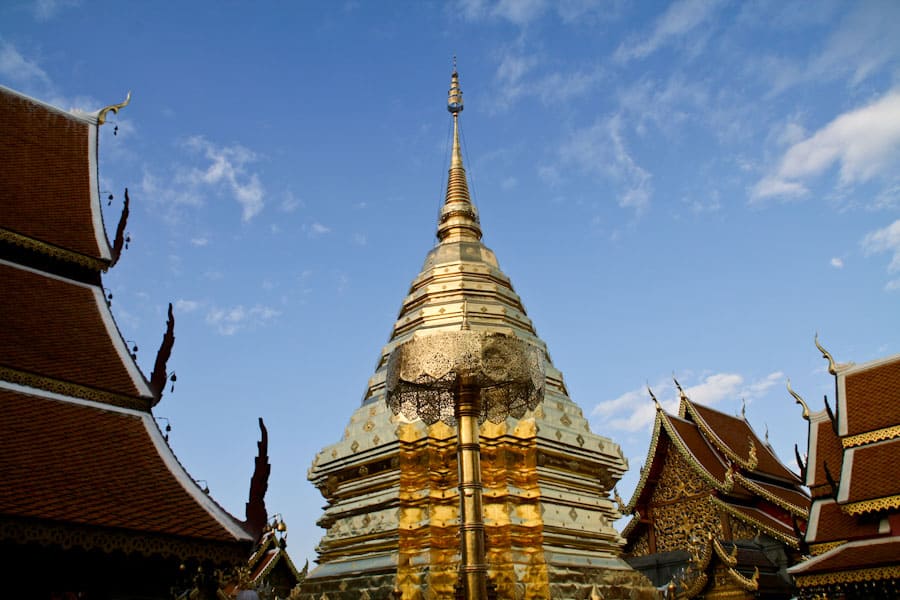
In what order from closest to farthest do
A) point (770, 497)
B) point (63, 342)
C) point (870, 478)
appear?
1. point (63, 342)
2. point (870, 478)
3. point (770, 497)

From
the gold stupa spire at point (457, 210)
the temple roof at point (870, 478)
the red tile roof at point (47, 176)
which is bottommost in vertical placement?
the temple roof at point (870, 478)

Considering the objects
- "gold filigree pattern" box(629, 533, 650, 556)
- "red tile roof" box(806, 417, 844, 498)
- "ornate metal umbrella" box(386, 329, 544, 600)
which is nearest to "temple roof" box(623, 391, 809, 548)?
"gold filigree pattern" box(629, 533, 650, 556)

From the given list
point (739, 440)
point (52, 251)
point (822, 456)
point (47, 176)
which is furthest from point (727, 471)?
point (47, 176)

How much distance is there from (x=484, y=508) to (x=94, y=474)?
4.52 metres

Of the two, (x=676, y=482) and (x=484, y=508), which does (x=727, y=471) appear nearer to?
(x=676, y=482)

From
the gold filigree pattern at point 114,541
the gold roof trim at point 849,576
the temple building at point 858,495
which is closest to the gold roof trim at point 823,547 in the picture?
the temple building at point 858,495

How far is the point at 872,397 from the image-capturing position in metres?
9.77

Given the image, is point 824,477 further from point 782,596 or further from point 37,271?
point 37,271

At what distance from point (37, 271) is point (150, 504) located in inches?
111

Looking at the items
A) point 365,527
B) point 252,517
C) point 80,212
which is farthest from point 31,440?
point 365,527

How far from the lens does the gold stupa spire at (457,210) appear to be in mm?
12344

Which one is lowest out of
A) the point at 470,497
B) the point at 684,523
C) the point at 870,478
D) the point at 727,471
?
the point at 470,497

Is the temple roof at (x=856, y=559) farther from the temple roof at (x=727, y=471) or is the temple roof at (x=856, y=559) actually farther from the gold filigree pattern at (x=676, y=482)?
the gold filigree pattern at (x=676, y=482)

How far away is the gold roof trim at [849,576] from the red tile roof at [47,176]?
27.1 ft
